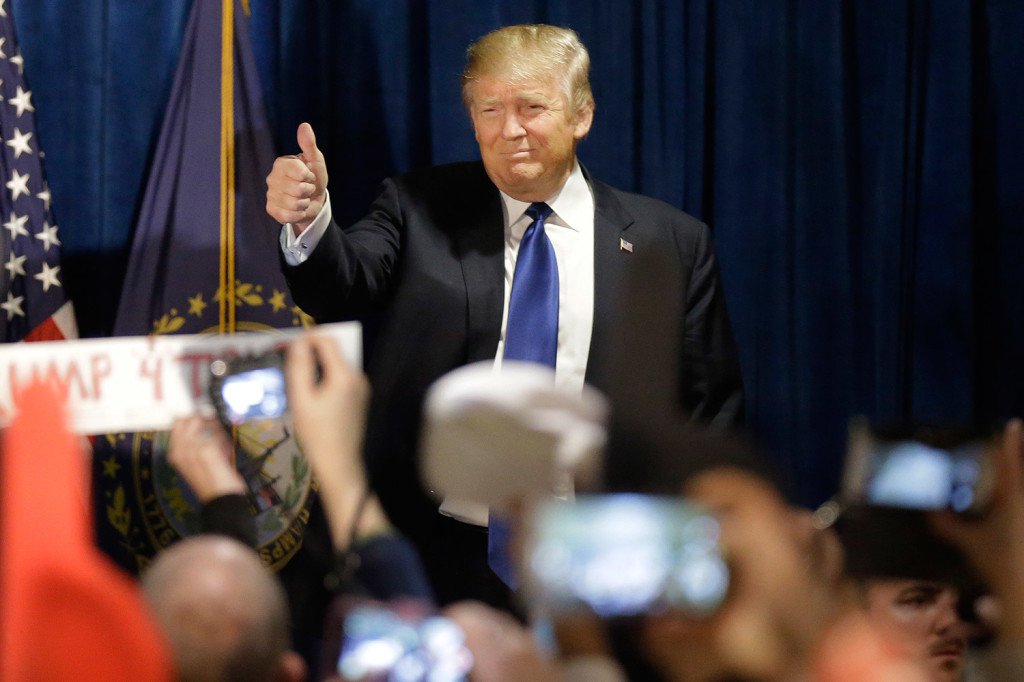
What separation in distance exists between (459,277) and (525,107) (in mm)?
385

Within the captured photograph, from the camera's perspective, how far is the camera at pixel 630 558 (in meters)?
0.88

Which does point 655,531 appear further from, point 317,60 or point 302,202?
point 317,60

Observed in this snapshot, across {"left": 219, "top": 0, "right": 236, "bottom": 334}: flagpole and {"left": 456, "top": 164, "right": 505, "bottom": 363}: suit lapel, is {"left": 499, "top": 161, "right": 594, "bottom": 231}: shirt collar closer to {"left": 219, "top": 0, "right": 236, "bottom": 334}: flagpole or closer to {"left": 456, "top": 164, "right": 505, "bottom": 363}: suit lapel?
{"left": 456, "top": 164, "right": 505, "bottom": 363}: suit lapel

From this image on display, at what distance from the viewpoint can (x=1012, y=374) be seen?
329 cm

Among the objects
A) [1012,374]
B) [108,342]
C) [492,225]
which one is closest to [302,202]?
[492,225]

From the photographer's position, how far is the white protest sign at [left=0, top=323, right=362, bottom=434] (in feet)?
4.09

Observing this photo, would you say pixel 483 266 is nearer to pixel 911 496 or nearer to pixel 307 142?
pixel 307 142

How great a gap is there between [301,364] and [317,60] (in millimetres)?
2034

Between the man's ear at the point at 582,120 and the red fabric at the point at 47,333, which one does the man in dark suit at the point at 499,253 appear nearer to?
the man's ear at the point at 582,120

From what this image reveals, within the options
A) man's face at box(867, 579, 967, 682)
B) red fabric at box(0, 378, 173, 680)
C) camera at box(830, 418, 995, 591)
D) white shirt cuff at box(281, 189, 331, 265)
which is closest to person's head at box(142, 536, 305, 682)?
red fabric at box(0, 378, 173, 680)

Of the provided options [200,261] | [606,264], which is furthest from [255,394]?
[200,261]

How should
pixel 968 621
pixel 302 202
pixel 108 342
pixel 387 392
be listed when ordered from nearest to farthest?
pixel 968 621 < pixel 108 342 < pixel 387 392 < pixel 302 202

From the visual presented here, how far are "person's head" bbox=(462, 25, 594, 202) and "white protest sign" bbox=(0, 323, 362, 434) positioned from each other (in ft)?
3.52

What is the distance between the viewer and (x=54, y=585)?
0.85 metres
